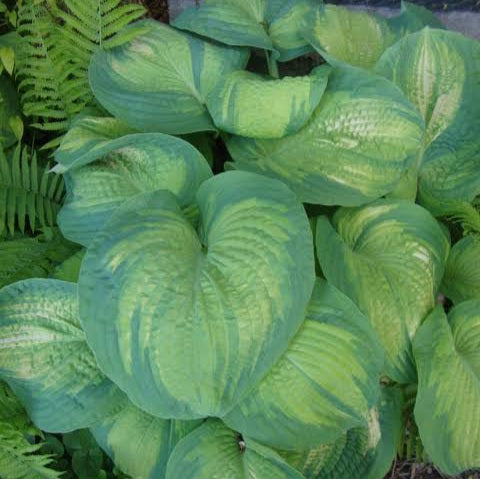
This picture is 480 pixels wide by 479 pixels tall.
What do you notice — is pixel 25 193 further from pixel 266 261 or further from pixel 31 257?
pixel 266 261

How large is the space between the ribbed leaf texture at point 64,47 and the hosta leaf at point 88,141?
137 mm

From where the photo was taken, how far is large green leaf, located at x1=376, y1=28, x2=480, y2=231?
118cm

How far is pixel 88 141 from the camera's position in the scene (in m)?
1.14

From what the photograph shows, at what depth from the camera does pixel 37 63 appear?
1290 mm

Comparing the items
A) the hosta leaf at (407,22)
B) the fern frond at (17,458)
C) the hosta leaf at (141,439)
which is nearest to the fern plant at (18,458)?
→ the fern frond at (17,458)

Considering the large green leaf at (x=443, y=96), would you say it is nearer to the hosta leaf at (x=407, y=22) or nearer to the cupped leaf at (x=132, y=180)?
the hosta leaf at (x=407, y=22)

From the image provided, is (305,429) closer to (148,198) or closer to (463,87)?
(148,198)

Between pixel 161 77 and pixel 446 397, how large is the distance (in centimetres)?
81

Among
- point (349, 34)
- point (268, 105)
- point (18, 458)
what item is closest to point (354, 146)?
point (268, 105)

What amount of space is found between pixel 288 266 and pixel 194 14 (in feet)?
2.20

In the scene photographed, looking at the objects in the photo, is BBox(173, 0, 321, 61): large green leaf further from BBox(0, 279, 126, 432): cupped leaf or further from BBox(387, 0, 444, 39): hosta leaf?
BBox(0, 279, 126, 432): cupped leaf

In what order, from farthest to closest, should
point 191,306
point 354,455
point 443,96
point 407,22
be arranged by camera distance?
point 407,22 < point 443,96 < point 354,455 < point 191,306

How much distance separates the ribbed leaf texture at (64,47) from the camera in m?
1.27

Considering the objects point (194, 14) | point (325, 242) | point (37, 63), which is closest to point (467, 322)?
point (325, 242)
